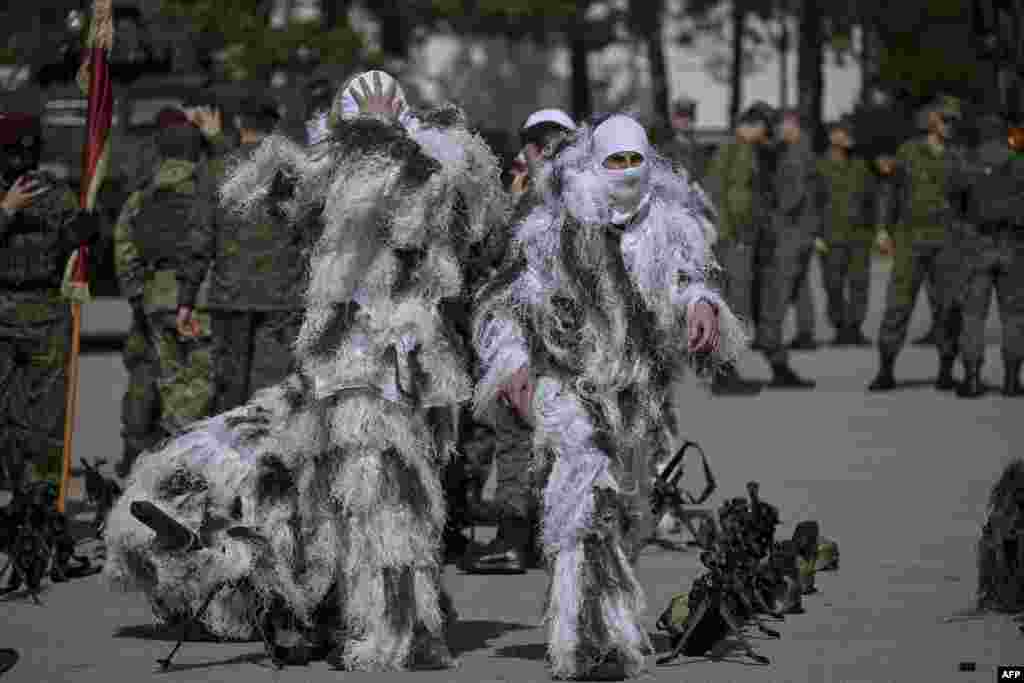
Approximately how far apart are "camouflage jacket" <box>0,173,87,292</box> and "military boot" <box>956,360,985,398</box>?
348 inches

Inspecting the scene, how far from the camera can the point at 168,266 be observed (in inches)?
509

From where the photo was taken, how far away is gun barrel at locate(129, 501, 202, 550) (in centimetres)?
805

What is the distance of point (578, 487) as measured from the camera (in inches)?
295

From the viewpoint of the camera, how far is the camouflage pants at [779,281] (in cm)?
1842

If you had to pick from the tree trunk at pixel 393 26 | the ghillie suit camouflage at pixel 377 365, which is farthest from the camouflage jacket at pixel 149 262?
the tree trunk at pixel 393 26

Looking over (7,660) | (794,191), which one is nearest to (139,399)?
(7,660)

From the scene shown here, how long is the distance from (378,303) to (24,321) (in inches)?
143

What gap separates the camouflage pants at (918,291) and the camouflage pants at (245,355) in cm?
795

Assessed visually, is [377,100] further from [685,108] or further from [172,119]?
[685,108]

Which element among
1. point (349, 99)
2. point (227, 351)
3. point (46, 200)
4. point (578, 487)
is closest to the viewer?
point (578, 487)

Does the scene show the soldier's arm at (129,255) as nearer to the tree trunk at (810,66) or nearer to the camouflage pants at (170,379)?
the camouflage pants at (170,379)

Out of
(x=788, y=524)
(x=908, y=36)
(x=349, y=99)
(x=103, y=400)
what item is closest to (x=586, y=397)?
(x=349, y=99)

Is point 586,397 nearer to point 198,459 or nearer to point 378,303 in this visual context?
point 378,303

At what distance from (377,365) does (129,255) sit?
570cm
